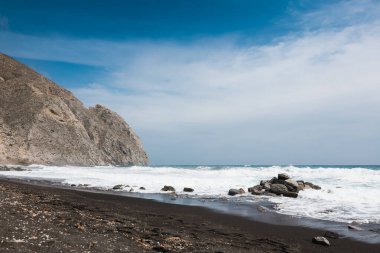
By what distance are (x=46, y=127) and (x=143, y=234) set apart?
58.6m

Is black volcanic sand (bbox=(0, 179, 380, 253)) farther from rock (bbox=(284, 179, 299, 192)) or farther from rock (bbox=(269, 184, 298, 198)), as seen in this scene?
rock (bbox=(284, 179, 299, 192))

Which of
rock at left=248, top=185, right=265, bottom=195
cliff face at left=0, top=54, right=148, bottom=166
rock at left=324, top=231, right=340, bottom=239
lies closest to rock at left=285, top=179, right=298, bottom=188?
rock at left=248, top=185, right=265, bottom=195

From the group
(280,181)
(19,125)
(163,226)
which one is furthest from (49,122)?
(163,226)

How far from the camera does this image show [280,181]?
25828 millimetres

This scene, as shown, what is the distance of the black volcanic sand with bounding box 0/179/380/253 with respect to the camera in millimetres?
7777

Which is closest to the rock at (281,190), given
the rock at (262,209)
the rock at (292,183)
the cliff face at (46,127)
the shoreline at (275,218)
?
the rock at (292,183)

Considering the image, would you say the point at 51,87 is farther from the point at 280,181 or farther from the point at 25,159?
the point at 280,181

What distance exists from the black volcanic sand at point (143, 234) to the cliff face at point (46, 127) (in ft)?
155

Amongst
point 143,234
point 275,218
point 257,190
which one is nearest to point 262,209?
point 275,218

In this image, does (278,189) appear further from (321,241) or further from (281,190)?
(321,241)

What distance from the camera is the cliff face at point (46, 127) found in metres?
57.2

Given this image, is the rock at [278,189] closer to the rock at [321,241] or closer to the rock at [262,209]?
the rock at [262,209]

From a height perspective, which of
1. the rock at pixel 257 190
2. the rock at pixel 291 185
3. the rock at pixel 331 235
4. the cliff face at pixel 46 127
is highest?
the cliff face at pixel 46 127

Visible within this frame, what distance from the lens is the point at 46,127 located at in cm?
6269
